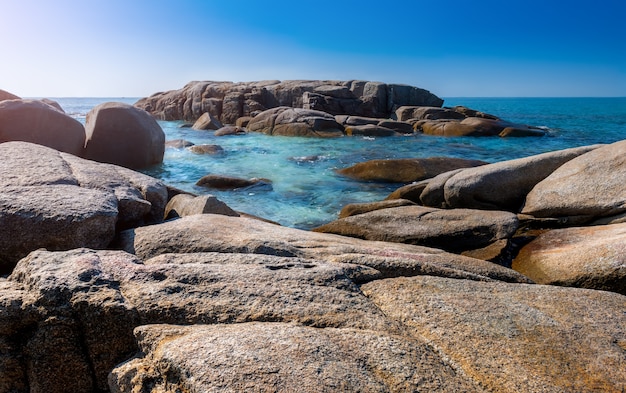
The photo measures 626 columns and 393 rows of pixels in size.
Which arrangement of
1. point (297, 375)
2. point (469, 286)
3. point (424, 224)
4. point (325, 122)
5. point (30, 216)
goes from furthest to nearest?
point (325, 122), point (424, 224), point (30, 216), point (469, 286), point (297, 375)

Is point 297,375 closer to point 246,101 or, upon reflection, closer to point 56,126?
point 56,126

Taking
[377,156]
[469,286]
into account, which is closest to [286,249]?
[469,286]

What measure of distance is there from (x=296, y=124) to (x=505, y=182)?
913 inches

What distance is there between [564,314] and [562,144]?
27.9 meters

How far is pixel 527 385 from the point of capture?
2283 millimetres

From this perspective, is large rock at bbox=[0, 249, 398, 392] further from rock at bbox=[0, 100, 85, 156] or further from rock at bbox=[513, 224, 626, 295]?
rock at bbox=[0, 100, 85, 156]

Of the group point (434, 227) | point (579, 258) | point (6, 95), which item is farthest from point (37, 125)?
point (579, 258)

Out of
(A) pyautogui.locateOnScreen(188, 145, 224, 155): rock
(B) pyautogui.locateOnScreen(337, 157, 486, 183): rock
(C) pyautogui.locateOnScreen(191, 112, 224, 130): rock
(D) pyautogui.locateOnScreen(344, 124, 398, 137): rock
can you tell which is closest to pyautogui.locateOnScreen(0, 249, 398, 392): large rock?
(B) pyautogui.locateOnScreen(337, 157, 486, 183): rock

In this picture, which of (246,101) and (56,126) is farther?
(246,101)

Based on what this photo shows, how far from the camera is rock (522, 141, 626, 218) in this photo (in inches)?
260

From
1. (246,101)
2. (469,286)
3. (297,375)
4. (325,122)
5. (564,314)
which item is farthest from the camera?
(246,101)

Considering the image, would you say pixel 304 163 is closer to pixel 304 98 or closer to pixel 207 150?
pixel 207 150

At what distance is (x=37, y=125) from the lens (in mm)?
13102

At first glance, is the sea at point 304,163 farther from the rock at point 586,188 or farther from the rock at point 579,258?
the rock at point 579,258
